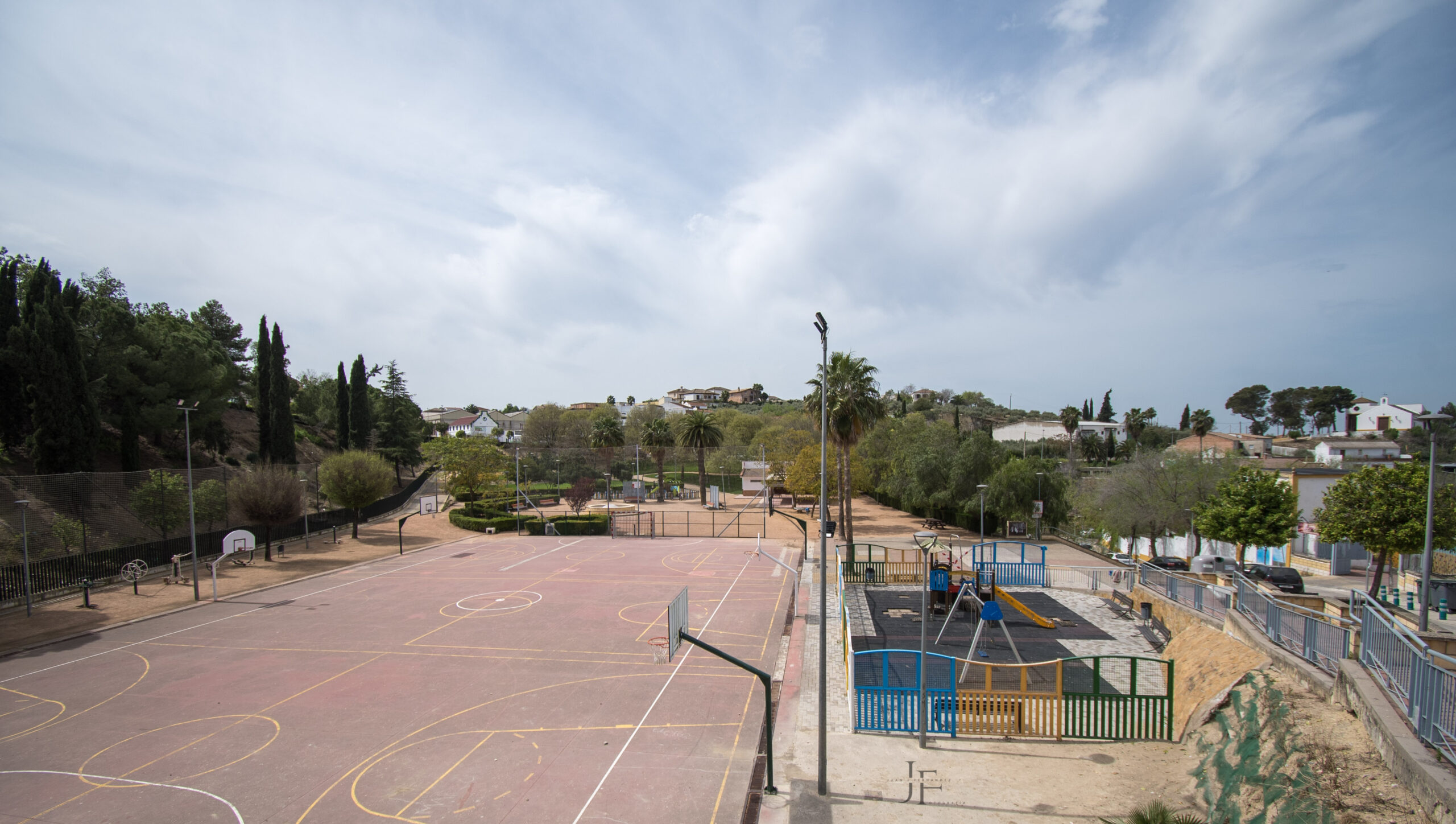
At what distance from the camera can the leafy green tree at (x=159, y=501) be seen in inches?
1283

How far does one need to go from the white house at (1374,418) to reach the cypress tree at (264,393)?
417 feet

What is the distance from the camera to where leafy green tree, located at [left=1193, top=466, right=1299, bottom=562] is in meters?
25.4

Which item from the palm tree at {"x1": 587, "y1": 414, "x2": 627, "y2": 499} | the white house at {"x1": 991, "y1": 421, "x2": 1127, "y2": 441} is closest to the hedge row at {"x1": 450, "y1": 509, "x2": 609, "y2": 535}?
the palm tree at {"x1": 587, "y1": 414, "x2": 627, "y2": 499}

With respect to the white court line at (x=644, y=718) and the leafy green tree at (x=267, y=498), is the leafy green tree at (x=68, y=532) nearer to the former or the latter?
the leafy green tree at (x=267, y=498)

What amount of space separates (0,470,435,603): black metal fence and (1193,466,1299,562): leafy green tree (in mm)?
46633

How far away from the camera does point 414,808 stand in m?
10.8

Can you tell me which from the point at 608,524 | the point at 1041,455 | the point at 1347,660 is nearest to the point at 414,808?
the point at 1347,660

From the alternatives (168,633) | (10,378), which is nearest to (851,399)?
(168,633)

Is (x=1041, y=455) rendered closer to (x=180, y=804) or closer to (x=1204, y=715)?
(x=1204, y=715)

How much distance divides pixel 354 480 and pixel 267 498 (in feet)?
24.0

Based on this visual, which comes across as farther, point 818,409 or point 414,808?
point 818,409

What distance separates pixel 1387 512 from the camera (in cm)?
2194

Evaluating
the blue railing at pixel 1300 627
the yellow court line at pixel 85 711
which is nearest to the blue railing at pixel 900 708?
the blue railing at pixel 1300 627

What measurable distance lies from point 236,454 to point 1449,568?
84163 mm
